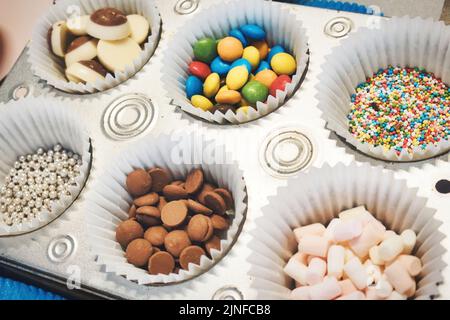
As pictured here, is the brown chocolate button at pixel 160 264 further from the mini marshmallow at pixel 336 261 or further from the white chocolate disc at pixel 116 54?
the white chocolate disc at pixel 116 54

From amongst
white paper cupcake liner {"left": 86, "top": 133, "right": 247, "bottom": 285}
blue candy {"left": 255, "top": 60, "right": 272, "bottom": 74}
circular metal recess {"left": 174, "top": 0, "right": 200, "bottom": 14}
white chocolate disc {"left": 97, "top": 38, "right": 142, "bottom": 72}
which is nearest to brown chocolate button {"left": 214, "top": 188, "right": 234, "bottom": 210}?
white paper cupcake liner {"left": 86, "top": 133, "right": 247, "bottom": 285}

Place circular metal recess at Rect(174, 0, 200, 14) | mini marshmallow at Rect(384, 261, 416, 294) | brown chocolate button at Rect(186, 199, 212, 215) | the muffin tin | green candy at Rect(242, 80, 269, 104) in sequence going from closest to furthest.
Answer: mini marshmallow at Rect(384, 261, 416, 294), the muffin tin, brown chocolate button at Rect(186, 199, 212, 215), green candy at Rect(242, 80, 269, 104), circular metal recess at Rect(174, 0, 200, 14)

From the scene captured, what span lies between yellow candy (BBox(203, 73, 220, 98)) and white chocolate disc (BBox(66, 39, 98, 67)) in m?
0.42

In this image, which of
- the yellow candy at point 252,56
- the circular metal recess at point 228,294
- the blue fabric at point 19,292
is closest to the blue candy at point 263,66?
the yellow candy at point 252,56

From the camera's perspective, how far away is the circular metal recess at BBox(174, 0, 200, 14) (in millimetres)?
1641

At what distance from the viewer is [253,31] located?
1.54 metres

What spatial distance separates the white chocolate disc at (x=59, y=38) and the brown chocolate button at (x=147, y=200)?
65 cm

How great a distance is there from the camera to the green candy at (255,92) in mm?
1416

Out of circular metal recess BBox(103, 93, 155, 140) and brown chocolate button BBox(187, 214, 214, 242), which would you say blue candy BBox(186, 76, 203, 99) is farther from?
brown chocolate button BBox(187, 214, 214, 242)

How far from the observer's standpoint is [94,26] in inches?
62.2

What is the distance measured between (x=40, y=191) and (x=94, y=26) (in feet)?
1.84

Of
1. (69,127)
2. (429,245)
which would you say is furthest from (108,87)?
(429,245)

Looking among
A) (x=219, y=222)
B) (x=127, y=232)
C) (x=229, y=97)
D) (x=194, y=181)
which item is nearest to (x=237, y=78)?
(x=229, y=97)

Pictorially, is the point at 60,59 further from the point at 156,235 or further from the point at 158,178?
the point at 156,235
